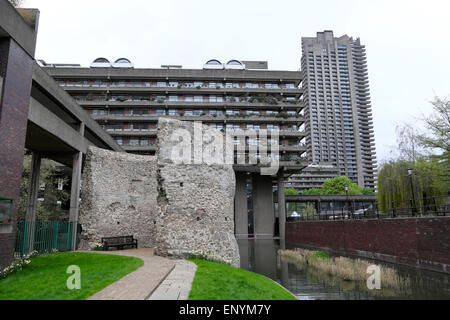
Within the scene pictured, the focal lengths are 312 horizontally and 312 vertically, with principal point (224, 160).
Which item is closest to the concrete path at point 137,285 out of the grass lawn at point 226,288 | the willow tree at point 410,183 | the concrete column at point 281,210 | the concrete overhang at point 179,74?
the grass lawn at point 226,288

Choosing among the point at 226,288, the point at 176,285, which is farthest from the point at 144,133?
the point at 226,288

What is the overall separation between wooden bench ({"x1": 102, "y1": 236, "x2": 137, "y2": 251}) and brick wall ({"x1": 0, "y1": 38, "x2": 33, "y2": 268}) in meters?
7.91

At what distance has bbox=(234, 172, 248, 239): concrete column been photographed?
4197 centimetres

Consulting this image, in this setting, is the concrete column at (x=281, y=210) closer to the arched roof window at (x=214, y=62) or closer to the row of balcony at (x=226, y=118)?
the row of balcony at (x=226, y=118)

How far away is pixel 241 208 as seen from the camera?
42250mm

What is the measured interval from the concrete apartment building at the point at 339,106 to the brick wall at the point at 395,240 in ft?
319

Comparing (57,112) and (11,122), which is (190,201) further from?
(57,112)

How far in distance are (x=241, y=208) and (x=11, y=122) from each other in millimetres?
33369

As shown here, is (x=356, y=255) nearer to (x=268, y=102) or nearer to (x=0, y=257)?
(x=0, y=257)

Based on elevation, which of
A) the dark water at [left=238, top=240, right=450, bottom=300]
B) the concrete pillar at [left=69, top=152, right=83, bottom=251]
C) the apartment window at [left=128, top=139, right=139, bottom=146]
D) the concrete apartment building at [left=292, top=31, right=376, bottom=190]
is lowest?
the dark water at [left=238, top=240, right=450, bottom=300]

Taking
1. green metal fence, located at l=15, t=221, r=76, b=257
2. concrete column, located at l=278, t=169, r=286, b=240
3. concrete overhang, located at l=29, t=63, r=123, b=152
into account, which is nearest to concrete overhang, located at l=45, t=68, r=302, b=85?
concrete column, located at l=278, t=169, r=286, b=240

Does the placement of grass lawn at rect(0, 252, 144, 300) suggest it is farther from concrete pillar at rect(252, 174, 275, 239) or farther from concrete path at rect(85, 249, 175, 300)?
concrete pillar at rect(252, 174, 275, 239)
